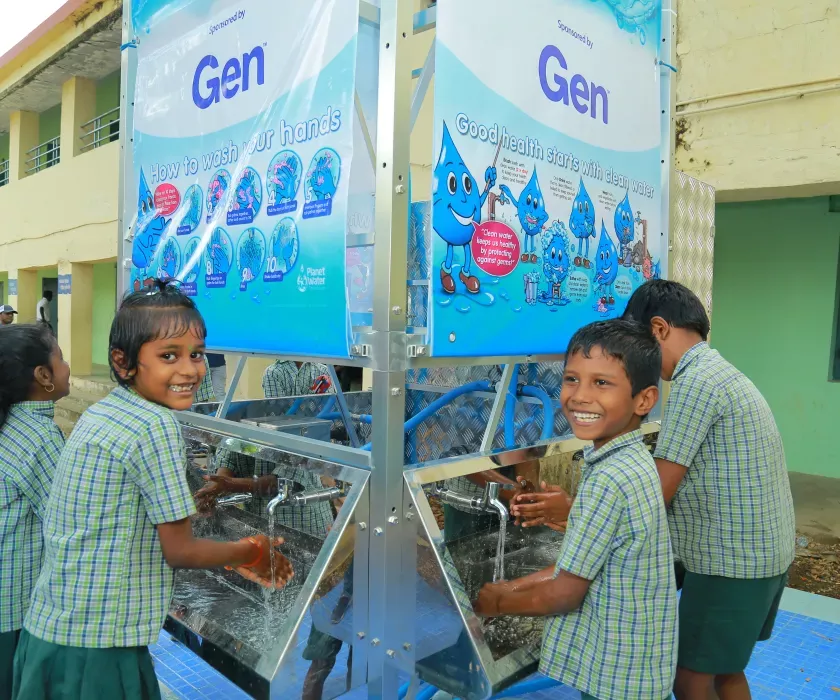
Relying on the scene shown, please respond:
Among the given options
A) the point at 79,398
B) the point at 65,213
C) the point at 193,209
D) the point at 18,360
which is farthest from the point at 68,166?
the point at 18,360

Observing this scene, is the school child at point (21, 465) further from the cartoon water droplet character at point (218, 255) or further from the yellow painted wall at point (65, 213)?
the yellow painted wall at point (65, 213)

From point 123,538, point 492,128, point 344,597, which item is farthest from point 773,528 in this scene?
point 123,538

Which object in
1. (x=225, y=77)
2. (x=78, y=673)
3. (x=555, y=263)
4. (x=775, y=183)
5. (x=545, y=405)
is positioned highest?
(x=775, y=183)

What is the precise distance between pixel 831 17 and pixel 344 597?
19.3ft

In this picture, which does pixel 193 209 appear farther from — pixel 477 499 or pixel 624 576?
pixel 624 576

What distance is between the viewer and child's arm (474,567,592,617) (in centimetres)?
148

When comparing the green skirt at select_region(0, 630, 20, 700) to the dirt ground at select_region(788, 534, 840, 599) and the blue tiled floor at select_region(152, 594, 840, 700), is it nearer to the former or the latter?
the blue tiled floor at select_region(152, 594, 840, 700)

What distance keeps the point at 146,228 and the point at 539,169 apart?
60.5 inches

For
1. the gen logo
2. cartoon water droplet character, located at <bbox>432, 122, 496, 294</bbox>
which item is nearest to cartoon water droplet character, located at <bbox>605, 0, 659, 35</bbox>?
cartoon water droplet character, located at <bbox>432, 122, 496, 294</bbox>

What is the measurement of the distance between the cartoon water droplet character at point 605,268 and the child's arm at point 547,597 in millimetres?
1076

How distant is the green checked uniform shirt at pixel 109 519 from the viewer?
1.47 metres

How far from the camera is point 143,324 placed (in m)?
1.58

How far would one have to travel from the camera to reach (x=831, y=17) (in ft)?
17.3

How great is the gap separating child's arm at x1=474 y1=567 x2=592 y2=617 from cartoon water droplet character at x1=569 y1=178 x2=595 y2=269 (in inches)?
41.0
